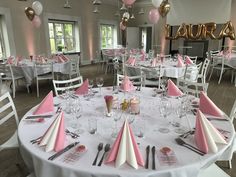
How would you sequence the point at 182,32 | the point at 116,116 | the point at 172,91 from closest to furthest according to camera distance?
1. the point at 116,116
2. the point at 172,91
3. the point at 182,32

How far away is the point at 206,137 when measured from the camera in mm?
1276

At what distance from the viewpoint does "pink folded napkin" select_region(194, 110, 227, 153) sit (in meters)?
1.23

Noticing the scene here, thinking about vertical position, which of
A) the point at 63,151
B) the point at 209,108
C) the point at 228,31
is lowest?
the point at 63,151

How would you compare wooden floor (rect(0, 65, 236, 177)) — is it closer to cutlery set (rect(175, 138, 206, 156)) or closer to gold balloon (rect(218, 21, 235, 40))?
cutlery set (rect(175, 138, 206, 156))

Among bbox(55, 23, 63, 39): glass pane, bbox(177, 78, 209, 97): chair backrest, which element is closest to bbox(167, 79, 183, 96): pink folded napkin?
bbox(177, 78, 209, 97): chair backrest

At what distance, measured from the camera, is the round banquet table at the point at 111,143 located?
42.3 inches

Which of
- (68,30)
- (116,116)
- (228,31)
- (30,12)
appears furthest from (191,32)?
(116,116)

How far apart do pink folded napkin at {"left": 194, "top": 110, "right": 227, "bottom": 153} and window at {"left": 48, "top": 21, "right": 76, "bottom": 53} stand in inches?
338

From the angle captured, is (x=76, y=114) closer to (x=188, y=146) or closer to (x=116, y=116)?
(x=116, y=116)

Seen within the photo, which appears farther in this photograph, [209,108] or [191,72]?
[191,72]

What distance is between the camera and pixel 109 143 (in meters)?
1.32

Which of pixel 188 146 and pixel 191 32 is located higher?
pixel 191 32

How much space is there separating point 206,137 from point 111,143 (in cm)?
61

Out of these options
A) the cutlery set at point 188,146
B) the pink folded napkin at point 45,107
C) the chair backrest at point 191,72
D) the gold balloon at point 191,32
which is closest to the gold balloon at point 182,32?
the gold balloon at point 191,32
